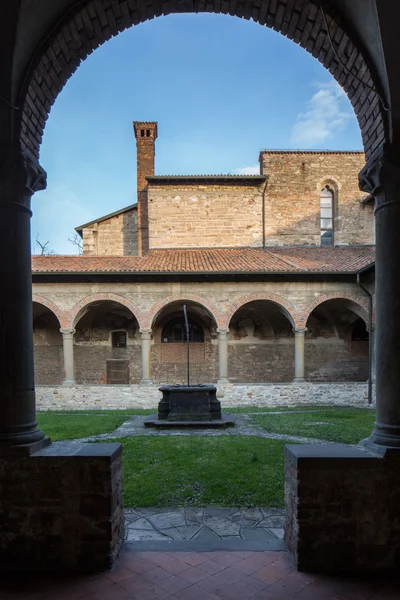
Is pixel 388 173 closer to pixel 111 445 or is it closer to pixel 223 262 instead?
pixel 111 445

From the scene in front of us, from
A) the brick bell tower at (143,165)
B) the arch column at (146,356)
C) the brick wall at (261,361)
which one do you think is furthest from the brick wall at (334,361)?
the brick bell tower at (143,165)

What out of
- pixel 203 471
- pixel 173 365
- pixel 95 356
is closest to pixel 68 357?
pixel 95 356

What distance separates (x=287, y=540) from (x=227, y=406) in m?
10.5

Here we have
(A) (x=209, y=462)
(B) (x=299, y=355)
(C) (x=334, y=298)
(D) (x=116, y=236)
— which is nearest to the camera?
(A) (x=209, y=462)

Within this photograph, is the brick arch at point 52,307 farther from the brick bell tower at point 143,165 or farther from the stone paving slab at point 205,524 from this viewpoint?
the stone paving slab at point 205,524

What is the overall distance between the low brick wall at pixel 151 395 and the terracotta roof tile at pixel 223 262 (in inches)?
164

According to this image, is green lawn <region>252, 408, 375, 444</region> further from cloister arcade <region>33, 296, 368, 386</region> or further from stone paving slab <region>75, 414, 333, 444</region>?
cloister arcade <region>33, 296, 368, 386</region>

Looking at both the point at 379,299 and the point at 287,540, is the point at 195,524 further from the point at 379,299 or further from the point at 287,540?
the point at 379,299

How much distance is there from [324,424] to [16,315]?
8.26 metres

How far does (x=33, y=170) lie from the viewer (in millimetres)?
2982

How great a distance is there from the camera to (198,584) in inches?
99.2

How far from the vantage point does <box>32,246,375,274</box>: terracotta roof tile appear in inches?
538

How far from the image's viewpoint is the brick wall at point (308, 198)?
60.3 ft

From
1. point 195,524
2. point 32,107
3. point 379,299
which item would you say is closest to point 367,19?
point 379,299
